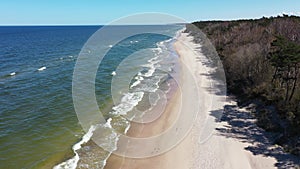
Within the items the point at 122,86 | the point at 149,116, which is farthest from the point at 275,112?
the point at 122,86

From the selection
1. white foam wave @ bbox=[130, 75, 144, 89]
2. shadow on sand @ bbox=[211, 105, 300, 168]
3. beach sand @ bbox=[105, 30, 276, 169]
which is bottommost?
beach sand @ bbox=[105, 30, 276, 169]

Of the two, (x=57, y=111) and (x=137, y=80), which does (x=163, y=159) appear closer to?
(x=57, y=111)

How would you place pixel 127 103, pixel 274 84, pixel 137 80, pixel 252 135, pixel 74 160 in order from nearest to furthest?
pixel 74 160 < pixel 252 135 < pixel 274 84 < pixel 127 103 < pixel 137 80

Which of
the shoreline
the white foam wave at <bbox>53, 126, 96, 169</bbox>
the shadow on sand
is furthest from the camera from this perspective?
the white foam wave at <bbox>53, 126, 96, 169</bbox>

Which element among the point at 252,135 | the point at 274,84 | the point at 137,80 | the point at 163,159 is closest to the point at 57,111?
the point at 163,159

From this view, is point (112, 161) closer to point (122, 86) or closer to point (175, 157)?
point (175, 157)

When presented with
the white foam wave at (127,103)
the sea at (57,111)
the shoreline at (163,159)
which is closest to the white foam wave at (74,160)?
the sea at (57,111)

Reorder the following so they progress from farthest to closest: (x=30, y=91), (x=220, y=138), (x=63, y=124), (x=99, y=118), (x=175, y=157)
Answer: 1. (x=30, y=91)
2. (x=99, y=118)
3. (x=63, y=124)
4. (x=220, y=138)
5. (x=175, y=157)

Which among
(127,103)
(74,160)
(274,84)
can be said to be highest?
(274,84)

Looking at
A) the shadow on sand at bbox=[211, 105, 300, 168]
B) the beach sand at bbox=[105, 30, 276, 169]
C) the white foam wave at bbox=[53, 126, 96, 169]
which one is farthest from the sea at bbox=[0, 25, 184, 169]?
the shadow on sand at bbox=[211, 105, 300, 168]

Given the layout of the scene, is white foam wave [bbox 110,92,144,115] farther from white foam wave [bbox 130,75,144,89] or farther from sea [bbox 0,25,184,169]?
white foam wave [bbox 130,75,144,89]

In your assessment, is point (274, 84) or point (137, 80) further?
point (137, 80)
